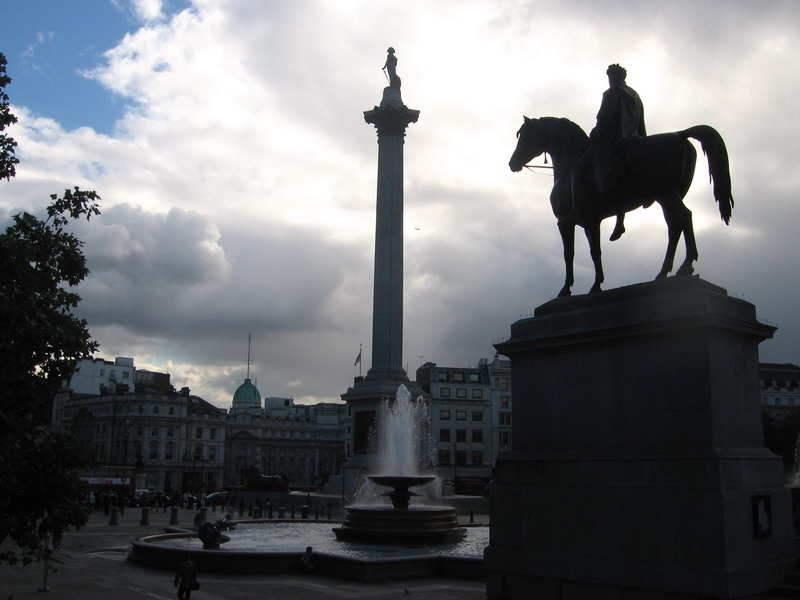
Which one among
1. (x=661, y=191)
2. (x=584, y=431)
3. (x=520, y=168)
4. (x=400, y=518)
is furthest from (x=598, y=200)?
(x=400, y=518)

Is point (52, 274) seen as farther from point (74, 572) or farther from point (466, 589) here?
point (74, 572)

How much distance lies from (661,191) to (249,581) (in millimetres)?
14284

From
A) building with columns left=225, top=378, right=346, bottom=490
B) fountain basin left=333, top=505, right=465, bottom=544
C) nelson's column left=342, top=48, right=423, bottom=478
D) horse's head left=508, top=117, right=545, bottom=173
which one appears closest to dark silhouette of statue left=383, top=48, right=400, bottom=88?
nelson's column left=342, top=48, right=423, bottom=478

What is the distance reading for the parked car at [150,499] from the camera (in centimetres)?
7206

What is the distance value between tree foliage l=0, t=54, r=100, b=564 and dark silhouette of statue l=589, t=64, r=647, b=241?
8564mm

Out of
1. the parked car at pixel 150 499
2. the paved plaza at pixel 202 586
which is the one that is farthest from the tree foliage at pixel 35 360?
the parked car at pixel 150 499

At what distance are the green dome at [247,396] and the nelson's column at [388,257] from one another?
112082 mm

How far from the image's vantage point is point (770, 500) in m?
11.5

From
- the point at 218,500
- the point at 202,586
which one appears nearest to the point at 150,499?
the point at 218,500

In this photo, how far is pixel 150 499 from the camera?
7500cm

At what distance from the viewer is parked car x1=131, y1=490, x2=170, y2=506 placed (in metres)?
72.1

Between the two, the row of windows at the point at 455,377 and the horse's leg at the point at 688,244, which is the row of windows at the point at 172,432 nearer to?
the row of windows at the point at 455,377

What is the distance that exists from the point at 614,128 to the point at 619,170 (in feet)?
2.68

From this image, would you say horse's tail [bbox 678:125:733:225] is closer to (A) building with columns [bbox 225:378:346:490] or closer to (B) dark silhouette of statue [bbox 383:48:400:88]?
(B) dark silhouette of statue [bbox 383:48:400:88]
